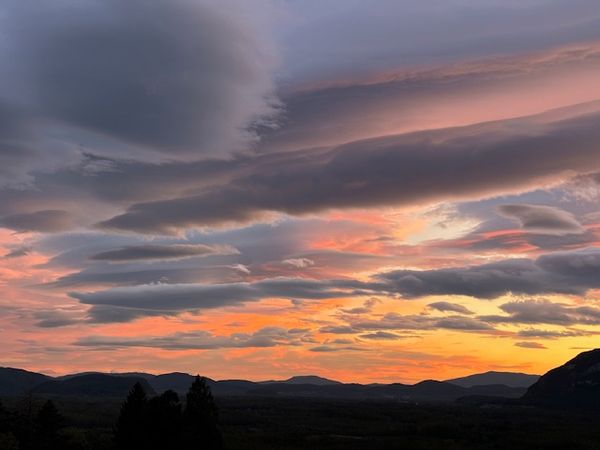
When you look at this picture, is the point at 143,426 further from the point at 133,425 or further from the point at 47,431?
the point at 47,431

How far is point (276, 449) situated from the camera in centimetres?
19150

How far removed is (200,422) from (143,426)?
16.0 meters

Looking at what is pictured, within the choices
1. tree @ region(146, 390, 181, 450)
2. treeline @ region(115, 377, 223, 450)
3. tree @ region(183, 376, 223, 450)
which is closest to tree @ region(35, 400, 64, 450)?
treeline @ region(115, 377, 223, 450)

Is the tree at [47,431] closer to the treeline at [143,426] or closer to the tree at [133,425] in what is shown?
the treeline at [143,426]

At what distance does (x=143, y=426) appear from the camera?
368 ft

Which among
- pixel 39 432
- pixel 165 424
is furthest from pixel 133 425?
pixel 39 432

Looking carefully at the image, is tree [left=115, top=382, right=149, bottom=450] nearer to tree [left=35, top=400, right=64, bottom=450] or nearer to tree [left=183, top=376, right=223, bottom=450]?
tree [left=183, top=376, right=223, bottom=450]

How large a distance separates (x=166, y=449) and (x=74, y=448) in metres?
27.0

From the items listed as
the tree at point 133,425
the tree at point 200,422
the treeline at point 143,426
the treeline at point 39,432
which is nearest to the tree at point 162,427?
the treeline at point 143,426

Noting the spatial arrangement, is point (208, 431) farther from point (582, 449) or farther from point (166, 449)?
point (582, 449)

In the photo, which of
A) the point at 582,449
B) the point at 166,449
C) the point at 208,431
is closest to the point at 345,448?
the point at 582,449

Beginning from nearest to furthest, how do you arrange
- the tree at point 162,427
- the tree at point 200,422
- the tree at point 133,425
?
the tree at point 133,425, the tree at point 162,427, the tree at point 200,422

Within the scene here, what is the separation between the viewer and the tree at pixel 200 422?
122 m

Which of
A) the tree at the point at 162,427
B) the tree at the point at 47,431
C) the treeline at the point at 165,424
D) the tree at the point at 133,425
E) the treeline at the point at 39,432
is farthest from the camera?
the tree at the point at 47,431
